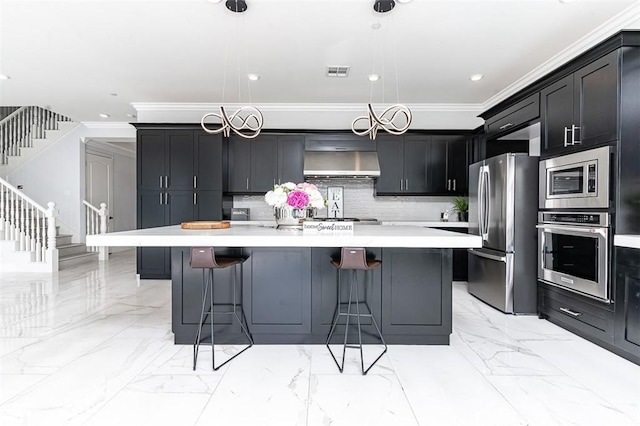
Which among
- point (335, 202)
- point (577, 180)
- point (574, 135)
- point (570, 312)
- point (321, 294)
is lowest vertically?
point (570, 312)

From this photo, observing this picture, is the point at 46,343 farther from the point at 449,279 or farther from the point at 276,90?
the point at 276,90

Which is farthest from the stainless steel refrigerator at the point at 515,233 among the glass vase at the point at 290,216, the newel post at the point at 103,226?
the newel post at the point at 103,226

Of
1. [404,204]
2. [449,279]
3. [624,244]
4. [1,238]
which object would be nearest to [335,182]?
[404,204]

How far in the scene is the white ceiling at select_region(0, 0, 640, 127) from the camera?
109 inches

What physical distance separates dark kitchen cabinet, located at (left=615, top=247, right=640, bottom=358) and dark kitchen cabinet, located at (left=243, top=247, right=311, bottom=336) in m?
2.31

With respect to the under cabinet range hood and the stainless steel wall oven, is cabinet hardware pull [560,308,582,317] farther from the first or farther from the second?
the under cabinet range hood

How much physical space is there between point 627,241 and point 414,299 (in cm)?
155

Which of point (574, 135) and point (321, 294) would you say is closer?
point (321, 294)

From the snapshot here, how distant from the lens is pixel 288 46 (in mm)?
3398

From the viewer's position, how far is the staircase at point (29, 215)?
563cm

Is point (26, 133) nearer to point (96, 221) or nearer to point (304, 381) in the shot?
point (96, 221)

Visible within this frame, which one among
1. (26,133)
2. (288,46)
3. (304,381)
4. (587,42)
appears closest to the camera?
(304,381)

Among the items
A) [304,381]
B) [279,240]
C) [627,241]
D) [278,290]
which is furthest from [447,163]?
[304,381]

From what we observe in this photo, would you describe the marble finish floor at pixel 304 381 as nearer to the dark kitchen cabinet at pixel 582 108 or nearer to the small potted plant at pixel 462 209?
the dark kitchen cabinet at pixel 582 108
